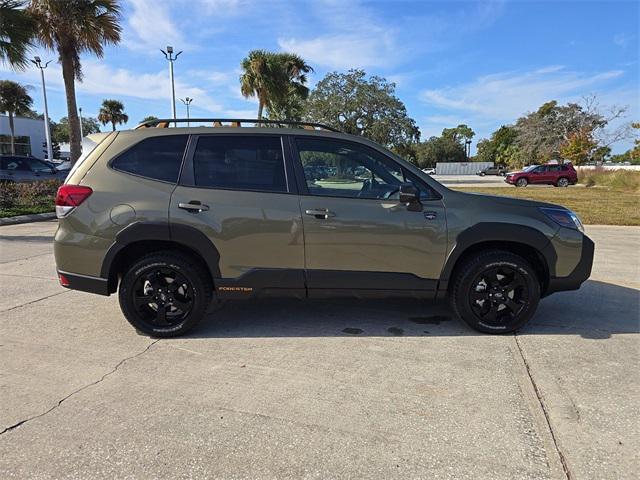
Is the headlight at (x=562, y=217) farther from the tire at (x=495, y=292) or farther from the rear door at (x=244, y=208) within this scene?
A: the rear door at (x=244, y=208)

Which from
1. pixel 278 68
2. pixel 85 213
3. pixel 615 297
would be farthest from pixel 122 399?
pixel 278 68

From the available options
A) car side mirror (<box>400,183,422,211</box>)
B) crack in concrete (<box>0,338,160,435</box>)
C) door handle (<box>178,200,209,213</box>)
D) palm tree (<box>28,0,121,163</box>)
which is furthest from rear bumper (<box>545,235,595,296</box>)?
palm tree (<box>28,0,121,163</box>)

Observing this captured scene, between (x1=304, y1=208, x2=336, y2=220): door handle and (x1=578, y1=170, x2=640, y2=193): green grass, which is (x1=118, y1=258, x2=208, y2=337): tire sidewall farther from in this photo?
(x1=578, y1=170, x2=640, y2=193): green grass

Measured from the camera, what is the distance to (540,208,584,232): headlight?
3922 millimetres

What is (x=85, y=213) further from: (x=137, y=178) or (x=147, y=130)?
(x=147, y=130)

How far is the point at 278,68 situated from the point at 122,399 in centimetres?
2768

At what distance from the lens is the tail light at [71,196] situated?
3732 mm

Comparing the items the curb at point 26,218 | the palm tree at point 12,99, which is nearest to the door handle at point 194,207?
the curb at point 26,218

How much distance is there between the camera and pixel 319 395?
9.74 feet

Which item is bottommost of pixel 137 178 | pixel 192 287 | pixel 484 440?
pixel 484 440

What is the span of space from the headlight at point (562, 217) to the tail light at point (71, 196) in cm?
410

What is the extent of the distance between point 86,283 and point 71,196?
78 centimetres

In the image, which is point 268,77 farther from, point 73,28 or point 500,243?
point 500,243

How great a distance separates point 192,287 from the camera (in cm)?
386
